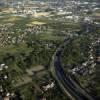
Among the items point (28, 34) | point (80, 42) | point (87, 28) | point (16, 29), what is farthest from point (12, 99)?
point (87, 28)

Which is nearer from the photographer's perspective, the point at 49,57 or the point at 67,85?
the point at 67,85

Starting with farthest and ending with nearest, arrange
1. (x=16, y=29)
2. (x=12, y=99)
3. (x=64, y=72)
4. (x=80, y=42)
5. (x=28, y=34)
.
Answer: (x=16, y=29), (x=28, y=34), (x=80, y=42), (x=64, y=72), (x=12, y=99)

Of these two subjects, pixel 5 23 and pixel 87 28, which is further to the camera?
pixel 5 23

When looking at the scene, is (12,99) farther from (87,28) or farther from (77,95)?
(87,28)

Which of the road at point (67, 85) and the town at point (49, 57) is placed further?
the town at point (49, 57)

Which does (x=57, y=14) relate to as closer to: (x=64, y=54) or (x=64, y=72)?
(x=64, y=54)

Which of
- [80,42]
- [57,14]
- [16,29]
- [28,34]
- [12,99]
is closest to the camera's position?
[12,99]

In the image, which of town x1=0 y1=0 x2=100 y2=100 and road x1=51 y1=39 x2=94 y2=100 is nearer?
road x1=51 y1=39 x2=94 y2=100
